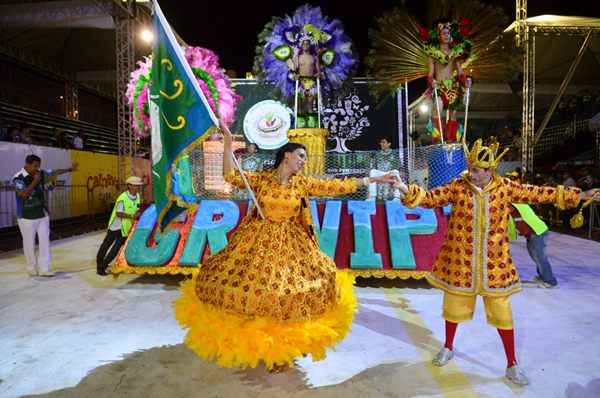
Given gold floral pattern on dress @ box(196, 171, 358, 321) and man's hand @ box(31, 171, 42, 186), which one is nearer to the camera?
gold floral pattern on dress @ box(196, 171, 358, 321)

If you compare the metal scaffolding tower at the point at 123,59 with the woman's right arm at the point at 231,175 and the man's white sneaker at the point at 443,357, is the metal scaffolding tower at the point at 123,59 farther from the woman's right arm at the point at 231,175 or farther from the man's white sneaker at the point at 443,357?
the man's white sneaker at the point at 443,357

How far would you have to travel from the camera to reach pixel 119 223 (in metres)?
7.36

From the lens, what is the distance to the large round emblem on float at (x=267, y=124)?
49.3ft

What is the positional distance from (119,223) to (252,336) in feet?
16.7

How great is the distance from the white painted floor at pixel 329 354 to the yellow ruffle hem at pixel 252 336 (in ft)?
1.58

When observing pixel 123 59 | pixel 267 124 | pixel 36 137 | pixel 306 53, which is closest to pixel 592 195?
pixel 306 53

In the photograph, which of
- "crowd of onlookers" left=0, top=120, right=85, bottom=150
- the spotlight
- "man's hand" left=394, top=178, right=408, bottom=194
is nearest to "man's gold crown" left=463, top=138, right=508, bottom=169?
"man's hand" left=394, top=178, right=408, bottom=194

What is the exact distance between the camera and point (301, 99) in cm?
1106

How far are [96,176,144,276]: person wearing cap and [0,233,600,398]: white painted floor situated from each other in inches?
23.5

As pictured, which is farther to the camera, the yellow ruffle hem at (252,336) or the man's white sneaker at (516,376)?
the man's white sneaker at (516,376)

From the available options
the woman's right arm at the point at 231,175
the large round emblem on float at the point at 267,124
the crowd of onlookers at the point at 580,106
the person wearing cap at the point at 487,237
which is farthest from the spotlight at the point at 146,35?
the crowd of onlookers at the point at 580,106

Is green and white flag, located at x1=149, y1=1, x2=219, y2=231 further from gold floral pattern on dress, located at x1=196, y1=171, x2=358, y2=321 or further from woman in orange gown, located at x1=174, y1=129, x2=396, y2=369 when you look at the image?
gold floral pattern on dress, located at x1=196, y1=171, x2=358, y2=321

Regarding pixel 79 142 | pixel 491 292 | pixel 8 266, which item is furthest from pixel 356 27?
pixel 491 292

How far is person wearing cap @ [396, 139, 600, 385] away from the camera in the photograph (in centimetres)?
361
